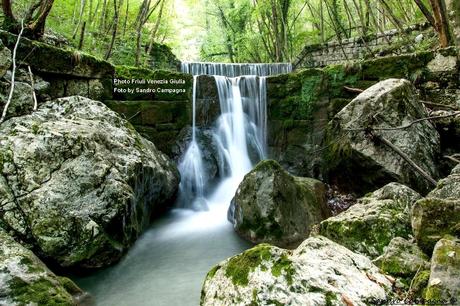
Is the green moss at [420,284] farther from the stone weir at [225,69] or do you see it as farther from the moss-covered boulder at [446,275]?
the stone weir at [225,69]

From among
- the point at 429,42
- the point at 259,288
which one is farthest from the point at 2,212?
the point at 429,42

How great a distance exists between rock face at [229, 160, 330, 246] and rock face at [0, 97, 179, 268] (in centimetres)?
165

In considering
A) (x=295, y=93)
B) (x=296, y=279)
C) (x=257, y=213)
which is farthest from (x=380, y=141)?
(x=296, y=279)

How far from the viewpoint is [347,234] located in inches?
133

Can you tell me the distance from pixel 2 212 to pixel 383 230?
13.4ft

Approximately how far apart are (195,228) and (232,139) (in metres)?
3.16

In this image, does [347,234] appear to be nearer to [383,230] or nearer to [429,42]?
[383,230]

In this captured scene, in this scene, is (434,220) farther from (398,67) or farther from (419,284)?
(398,67)

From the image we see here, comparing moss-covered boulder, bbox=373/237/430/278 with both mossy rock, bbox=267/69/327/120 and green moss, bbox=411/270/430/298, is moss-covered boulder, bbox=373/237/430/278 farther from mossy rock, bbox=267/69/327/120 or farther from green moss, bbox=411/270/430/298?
mossy rock, bbox=267/69/327/120

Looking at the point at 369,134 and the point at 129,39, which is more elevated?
the point at 129,39

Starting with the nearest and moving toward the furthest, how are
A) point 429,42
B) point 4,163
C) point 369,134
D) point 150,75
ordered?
point 4,163, point 369,134, point 150,75, point 429,42

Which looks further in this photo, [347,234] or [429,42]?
[429,42]

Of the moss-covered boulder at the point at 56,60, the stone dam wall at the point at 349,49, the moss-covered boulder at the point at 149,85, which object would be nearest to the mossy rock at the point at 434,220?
the moss-covered boulder at the point at 56,60

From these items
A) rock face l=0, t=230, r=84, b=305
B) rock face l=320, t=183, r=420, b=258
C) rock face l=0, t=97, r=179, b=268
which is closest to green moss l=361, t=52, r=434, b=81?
rock face l=320, t=183, r=420, b=258
